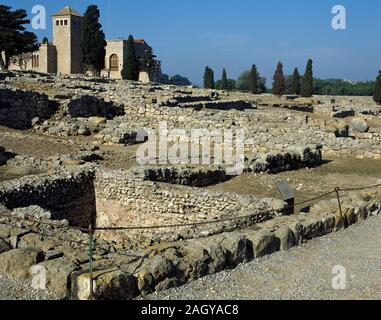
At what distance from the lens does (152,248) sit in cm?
780

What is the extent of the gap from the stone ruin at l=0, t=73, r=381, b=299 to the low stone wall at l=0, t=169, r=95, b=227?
0.03m

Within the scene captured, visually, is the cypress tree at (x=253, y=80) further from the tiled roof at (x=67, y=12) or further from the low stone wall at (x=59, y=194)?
the low stone wall at (x=59, y=194)

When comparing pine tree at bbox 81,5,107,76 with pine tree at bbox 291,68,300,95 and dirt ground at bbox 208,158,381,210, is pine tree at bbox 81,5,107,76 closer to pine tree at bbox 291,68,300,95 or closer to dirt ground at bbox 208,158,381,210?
pine tree at bbox 291,68,300,95

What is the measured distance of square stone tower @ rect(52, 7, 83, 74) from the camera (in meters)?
62.8

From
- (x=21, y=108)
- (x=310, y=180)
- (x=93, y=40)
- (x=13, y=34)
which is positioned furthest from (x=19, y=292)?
(x=93, y=40)

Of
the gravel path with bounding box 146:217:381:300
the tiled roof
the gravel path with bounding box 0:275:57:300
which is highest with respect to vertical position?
the tiled roof

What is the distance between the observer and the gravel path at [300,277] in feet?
21.9

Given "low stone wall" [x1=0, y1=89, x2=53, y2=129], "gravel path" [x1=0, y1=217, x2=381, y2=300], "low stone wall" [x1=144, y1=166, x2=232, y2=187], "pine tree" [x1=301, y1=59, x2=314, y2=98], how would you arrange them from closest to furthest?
1. "gravel path" [x1=0, y1=217, x2=381, y2=300]
2. "low stone wall" [x1=144, y1=166, x2=232, y2=187]
3. "low stone wall" [x1=0, y1=89, x2=53, y2=129]
4. "pine tree" [x1=301, y1=59, x2=314, y2=98]

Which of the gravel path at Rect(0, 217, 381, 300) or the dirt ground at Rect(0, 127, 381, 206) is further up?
the dirt ground at Rect(0, 127, 381, 206)

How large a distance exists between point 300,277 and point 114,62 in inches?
2533

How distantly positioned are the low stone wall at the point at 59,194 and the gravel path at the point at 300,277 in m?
5.26

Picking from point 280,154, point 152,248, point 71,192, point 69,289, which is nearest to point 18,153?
point 71,192

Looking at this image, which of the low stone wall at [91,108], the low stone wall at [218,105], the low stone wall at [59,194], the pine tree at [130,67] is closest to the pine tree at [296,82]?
the pine tree at [130,67]

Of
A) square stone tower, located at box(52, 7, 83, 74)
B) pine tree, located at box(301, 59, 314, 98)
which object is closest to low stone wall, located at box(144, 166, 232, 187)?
pine tree, located at box(301, 59, 314, 98)
